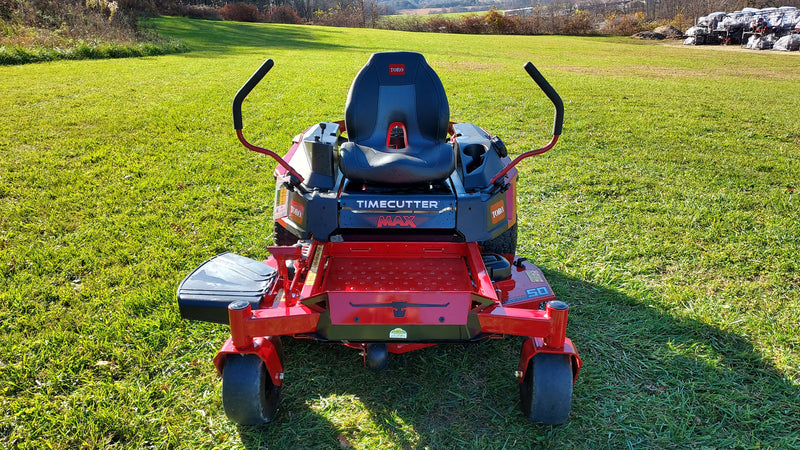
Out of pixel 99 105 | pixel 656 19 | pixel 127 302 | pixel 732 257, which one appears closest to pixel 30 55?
pixel 99 105

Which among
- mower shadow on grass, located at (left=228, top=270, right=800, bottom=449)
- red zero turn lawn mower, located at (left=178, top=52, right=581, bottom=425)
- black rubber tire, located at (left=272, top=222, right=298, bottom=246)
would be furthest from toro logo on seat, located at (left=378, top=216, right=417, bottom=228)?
black rubber tire, located at (left=272, top=222, right=298, bottom=246)

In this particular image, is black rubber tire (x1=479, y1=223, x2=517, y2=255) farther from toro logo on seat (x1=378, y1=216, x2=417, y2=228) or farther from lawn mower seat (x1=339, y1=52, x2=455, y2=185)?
toro logo on seat (x1=378, y1=216, x2=417, y2=228)

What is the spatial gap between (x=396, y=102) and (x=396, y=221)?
1.08 meters

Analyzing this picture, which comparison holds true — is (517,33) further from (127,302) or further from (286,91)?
(127,302)

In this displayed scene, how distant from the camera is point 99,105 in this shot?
8891mm

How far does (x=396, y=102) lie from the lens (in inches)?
139

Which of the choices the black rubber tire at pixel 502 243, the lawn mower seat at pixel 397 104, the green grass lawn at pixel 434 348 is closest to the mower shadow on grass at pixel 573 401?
the green grass lawn at pixel 434 348

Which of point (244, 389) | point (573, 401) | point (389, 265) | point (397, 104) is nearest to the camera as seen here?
point (244, 389)

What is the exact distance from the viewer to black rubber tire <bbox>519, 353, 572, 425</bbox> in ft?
7.84

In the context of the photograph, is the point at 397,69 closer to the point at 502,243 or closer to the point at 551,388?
the point at 502,243

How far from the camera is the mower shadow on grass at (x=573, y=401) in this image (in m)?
2.48

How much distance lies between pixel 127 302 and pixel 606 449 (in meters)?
2.84

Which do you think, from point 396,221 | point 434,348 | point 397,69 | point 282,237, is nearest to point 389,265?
point 396,221

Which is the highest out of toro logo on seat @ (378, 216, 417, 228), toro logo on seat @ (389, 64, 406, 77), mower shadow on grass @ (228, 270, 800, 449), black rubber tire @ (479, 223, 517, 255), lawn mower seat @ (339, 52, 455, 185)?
toro logo on seat @ (389, 64, 406, 77)
